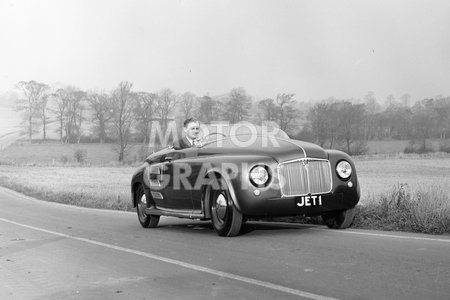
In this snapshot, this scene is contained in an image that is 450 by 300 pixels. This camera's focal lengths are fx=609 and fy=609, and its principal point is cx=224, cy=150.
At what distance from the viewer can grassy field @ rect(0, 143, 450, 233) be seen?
8812mm

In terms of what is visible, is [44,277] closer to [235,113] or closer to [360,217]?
[360,217]

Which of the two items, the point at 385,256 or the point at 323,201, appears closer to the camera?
the point at 385,256

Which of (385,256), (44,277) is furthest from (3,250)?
(385,256)

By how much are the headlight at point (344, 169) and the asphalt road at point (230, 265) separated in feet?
2.47

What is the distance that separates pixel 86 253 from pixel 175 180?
7.10 ft

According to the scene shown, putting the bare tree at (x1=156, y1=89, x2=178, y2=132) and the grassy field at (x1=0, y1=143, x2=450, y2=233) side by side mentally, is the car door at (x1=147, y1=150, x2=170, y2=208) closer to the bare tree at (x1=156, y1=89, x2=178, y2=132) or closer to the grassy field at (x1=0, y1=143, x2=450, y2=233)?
the grassy field at (x1=0, y1=143, x2=450, y2=233)

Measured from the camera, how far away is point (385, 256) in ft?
19.7

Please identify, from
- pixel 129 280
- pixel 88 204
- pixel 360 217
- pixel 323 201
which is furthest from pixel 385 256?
pixel 88 204

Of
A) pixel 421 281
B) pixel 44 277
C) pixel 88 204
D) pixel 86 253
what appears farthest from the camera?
pixel 88 204

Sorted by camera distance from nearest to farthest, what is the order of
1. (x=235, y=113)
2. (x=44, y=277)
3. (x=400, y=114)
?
(x=44, y=277) → (x=235, y=113) → (x=400, y=114)

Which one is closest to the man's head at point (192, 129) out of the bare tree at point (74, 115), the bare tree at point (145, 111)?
the bare tree at point (145, 111)

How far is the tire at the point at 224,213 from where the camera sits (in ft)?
25.7

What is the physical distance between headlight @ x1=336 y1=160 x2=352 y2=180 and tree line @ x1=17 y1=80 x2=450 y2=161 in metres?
2.06

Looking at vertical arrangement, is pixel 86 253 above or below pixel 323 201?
below
